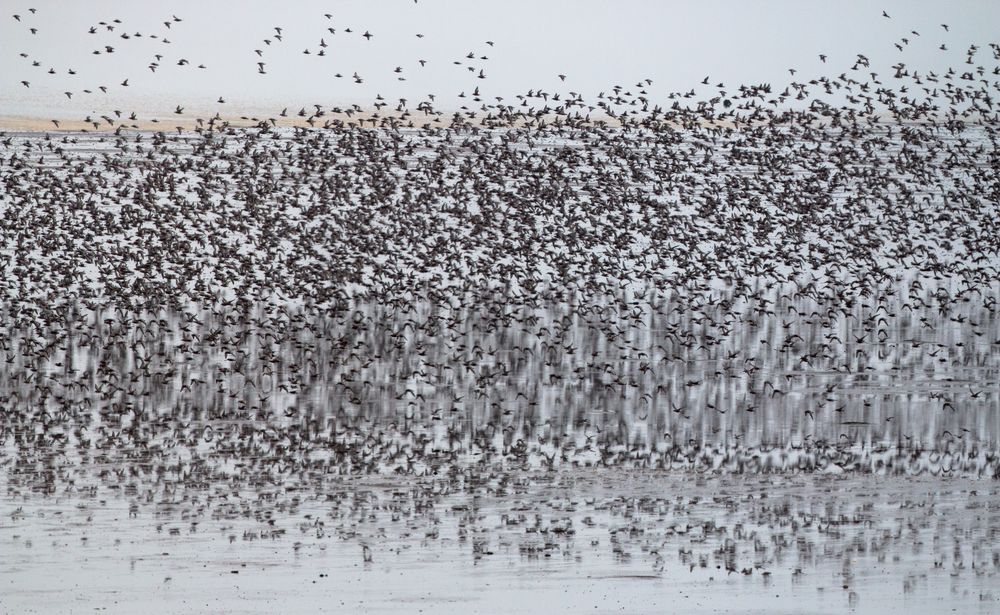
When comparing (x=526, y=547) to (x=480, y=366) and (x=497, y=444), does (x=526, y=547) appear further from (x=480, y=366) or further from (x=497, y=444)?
(x=480, y=366)

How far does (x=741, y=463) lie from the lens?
19859mm

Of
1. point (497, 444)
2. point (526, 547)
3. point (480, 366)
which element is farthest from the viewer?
point (480, 366)

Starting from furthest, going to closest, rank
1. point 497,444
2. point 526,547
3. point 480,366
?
point 480,366, point 497,444, point 526,547

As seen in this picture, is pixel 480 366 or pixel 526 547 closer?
pixel 526 547

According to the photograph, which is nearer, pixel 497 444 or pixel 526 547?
pixel 526 547

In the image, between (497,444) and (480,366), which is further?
(480,366)

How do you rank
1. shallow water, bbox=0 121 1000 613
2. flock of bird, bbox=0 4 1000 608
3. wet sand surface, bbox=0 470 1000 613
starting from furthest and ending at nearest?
1. flock of bird, bbox=0 4 1000 608
2. shallow water, bbox=0 121 1000 613
3. wet sand surface, bbox=0 470 1000 613

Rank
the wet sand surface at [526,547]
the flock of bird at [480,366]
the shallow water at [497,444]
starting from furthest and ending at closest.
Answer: the flock of bird at [480,366]
the shallow water at [497,444]
the wet sand surface at [526,547]

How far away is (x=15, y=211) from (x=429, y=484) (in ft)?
118

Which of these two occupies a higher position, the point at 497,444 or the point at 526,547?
the point at 497,444

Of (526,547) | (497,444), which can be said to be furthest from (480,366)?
(526,547)

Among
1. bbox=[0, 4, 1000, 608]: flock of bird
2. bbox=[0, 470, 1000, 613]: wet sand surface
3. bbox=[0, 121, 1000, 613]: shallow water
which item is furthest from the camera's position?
bbox=[0, 4, 1000, 608]: flock of bird

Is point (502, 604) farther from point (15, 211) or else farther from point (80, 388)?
point (15, 211)

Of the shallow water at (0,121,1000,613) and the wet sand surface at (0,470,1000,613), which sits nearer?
Answer: the wet sand surface at (0,470,1000,613)
